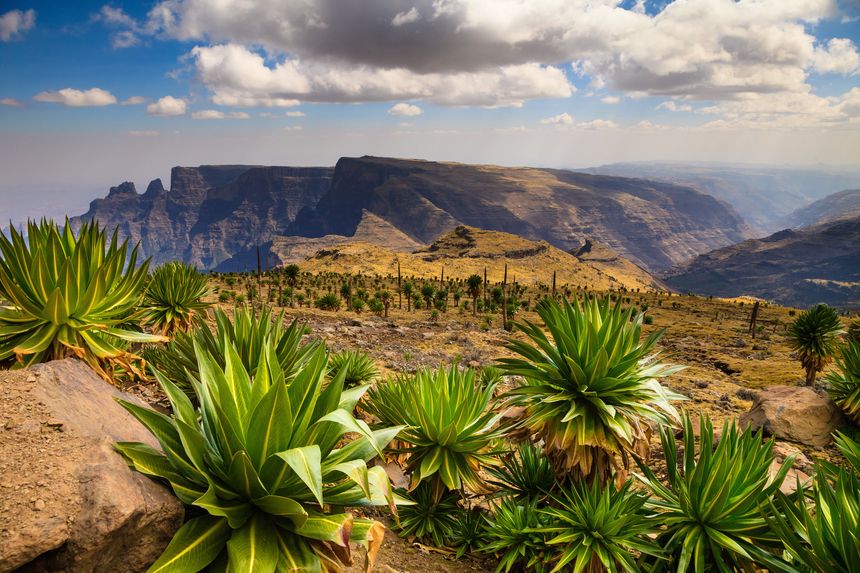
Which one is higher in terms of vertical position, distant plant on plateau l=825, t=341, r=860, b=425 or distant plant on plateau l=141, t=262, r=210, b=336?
distant plant on plateau l=141, t=262, r=210, b=336

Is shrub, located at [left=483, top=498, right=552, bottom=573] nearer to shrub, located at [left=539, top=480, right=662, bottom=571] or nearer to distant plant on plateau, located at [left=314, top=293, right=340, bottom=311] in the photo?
shrub, located at [left=539, top=480, right=662, bottom=571]

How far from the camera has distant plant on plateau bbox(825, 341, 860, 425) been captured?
11.8m

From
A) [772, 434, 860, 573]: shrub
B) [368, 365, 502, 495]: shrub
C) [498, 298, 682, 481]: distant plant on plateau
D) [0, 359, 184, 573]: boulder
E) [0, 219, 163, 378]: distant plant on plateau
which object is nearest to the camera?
[0, 359, 184, 573]: boulder

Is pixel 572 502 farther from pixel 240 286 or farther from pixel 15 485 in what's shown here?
pixel 240 286

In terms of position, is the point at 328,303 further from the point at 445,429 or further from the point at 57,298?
the point at 57,298

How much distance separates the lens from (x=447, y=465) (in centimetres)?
560

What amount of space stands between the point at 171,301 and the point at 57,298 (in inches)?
208

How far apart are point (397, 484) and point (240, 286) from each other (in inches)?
1962

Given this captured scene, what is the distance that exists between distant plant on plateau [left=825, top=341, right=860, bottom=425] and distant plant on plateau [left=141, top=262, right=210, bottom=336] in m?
15.5

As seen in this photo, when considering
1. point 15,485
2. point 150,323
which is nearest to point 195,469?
point 15,485

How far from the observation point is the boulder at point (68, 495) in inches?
94.5

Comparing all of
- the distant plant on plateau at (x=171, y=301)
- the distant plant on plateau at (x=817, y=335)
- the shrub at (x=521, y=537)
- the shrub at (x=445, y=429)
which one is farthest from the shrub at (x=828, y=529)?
the distant plant on plateau at (x=817, y=335)

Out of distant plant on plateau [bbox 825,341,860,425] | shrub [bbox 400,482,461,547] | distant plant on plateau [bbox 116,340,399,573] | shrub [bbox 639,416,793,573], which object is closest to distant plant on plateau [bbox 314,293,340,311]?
distant plant on plateau [bbox 825,341,860,425]

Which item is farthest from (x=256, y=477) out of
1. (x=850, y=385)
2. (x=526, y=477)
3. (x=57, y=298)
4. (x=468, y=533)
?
(x=850, y=385)
